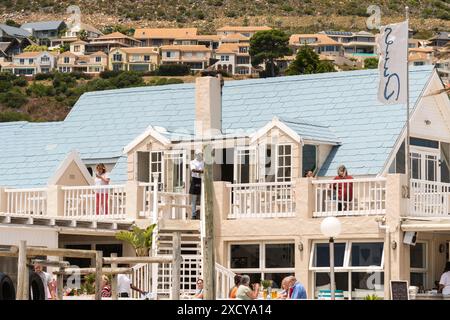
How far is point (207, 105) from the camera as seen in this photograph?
3775cm

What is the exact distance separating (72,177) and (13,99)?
142244mm

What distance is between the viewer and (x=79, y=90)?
186 m

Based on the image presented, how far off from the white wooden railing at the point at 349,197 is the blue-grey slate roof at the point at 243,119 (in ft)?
6.69

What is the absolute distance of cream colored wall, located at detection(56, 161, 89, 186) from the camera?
3850cm

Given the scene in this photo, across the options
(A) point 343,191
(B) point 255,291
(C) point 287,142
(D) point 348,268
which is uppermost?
(C) point 287,142

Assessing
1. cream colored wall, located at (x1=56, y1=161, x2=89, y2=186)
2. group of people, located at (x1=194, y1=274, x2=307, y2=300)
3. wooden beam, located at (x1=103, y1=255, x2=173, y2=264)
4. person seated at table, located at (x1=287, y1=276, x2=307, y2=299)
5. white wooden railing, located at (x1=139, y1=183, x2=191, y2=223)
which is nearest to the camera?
group of people, located at (x1=194, y1=274, x2=307, y2=300)

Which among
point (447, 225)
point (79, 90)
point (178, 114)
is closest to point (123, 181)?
point (178, 114)

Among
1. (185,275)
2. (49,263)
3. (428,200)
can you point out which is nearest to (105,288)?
(185,275)

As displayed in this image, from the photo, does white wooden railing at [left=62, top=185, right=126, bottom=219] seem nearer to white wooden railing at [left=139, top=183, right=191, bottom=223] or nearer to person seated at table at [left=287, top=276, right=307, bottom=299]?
white wooden railing at [left=139, top=183, right=191, bottom=223]

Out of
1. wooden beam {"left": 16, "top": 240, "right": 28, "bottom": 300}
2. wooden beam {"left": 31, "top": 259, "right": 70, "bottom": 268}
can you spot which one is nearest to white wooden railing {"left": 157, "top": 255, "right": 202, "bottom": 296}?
wooden beam {"left": 31, "top": 259, "right": 70, "bottom": 268}

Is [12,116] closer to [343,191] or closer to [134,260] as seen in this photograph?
[343,191]

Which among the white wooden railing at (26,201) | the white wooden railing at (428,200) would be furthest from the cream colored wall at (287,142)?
the white wooden railing at (26,201)

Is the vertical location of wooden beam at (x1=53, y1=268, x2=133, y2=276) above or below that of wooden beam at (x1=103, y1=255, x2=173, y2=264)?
below

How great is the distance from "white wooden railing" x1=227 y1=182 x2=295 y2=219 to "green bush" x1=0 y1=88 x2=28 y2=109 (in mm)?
142658
